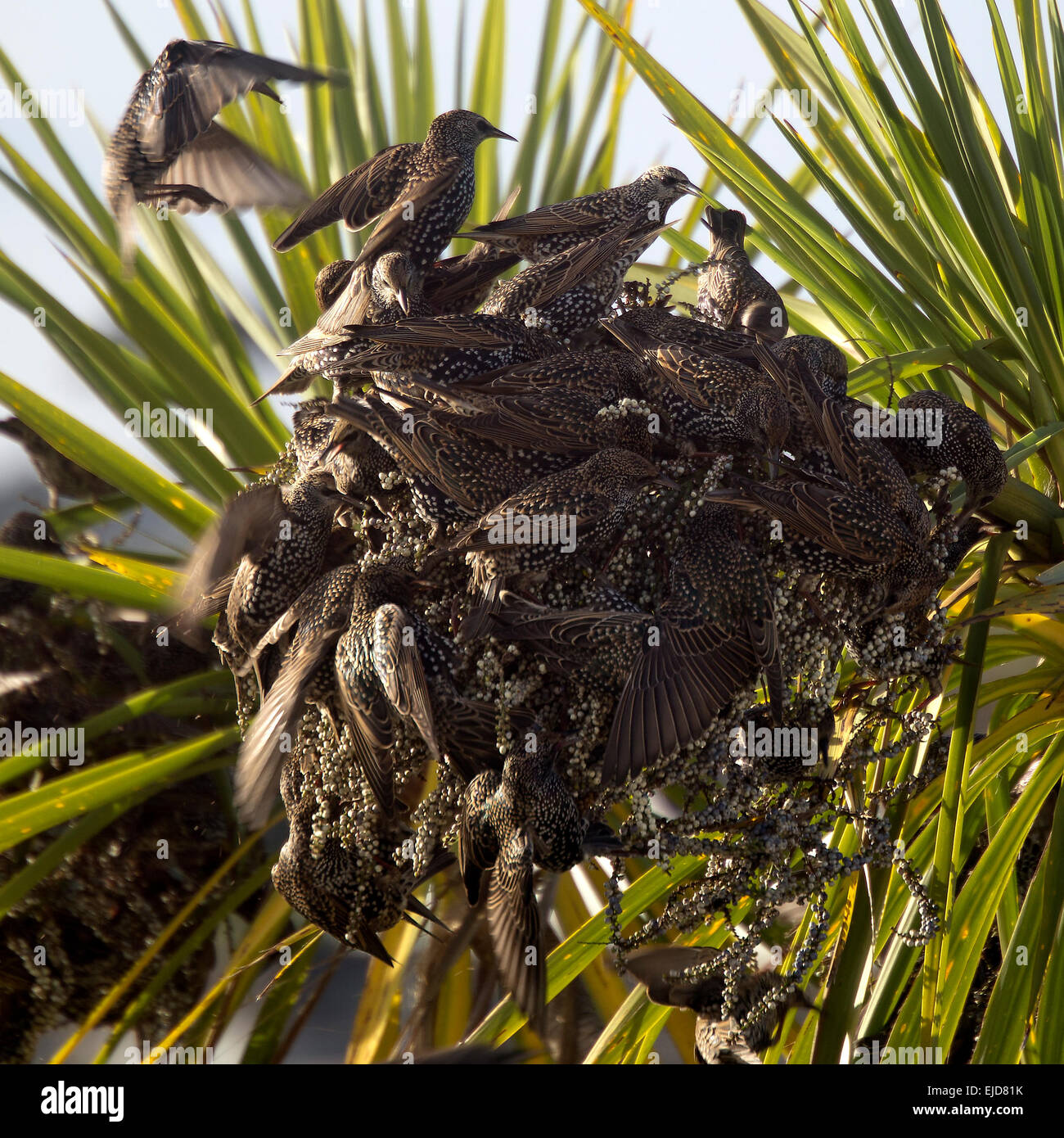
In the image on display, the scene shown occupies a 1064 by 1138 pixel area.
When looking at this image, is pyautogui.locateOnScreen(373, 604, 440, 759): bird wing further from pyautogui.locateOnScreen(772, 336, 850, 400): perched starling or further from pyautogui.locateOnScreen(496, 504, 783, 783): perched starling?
pyautogui.locateOnScreen(772, 336, 850, 400): perched starling

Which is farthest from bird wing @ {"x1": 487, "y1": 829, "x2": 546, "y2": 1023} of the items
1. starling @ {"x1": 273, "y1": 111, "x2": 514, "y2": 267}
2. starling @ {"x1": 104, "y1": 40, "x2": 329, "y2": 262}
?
starling @ {"x1": 104, "y1": 40, "x2": 329, "y2": 262}

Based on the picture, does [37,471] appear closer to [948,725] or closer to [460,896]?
[460,896]

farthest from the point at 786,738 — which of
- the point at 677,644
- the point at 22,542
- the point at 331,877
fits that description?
the point at 22,542

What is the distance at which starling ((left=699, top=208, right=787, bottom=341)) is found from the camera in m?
0.89

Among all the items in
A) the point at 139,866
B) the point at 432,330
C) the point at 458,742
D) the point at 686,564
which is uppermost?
the point at 432,330

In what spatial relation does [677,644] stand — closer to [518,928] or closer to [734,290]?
[518,928]

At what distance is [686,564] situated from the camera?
2.23 ft

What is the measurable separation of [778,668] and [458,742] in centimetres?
23

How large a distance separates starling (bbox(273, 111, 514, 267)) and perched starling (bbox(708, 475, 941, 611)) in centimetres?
37

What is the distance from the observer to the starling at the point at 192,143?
902mm

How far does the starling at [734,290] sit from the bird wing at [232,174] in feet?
1.47

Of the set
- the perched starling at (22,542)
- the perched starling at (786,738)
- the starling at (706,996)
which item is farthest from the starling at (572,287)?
the perched starling at (22,542)
